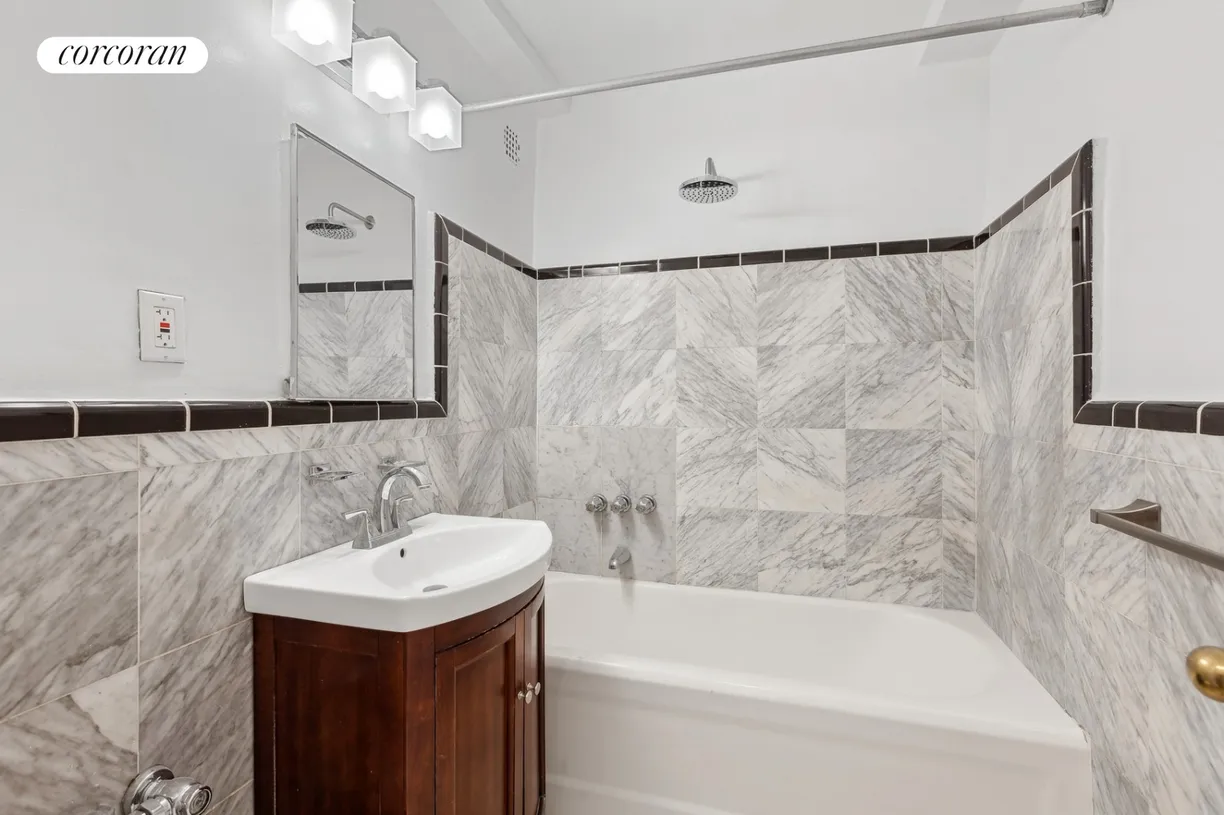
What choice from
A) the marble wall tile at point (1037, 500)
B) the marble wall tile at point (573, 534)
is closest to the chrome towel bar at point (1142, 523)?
the marble wall tile at point (1037, 500)

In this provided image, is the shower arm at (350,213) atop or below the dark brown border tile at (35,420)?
atop

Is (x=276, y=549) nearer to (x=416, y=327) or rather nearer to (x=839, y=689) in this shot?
(x=416, y=327)

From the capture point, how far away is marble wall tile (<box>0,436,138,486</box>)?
80cm

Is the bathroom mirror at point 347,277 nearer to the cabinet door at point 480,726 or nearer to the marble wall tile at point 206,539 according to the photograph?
the marble wall tile at point 206,539

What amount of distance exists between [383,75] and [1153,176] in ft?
5.93

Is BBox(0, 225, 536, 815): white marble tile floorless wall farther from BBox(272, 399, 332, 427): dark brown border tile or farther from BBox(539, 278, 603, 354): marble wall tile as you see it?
BBox(539, 278, 603, 354): marble wall tile

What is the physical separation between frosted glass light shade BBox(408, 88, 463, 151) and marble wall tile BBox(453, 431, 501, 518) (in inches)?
38.8

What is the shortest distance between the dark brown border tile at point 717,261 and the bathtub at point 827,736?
1535 millimetres

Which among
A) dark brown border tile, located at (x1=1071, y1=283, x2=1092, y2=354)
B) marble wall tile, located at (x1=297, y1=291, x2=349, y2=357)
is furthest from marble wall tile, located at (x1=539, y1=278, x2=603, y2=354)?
dark brown border tile, located at (x1=1071, y1=283, x2=1092, y2=354)

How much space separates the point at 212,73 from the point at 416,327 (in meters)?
0.83

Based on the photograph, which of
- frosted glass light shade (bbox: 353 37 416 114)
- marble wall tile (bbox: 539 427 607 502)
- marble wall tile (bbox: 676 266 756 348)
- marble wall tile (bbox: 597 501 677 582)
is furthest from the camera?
marble wall tile (bbox: 539 427 607 502)

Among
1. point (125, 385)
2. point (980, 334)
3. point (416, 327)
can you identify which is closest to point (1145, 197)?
point (980, 334)

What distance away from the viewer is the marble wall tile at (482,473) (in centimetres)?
204

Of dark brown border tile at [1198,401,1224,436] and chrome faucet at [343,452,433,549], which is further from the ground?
dark brown border tile at [1198,401,1224,436]
